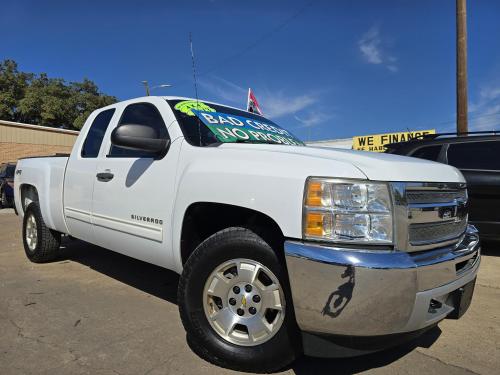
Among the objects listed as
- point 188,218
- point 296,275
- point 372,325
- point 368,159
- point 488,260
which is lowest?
point 488,260

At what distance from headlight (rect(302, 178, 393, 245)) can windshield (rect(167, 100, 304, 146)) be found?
1.16 m

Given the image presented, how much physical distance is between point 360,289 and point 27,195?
17.0ft

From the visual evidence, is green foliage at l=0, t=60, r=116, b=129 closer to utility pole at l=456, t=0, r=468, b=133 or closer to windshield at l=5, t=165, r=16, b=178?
windshield at l=5, t=165, r=16, b=178

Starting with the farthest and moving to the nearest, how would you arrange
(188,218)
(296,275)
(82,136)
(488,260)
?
(488,260) → (82,136) → (188,218) → (296,275)

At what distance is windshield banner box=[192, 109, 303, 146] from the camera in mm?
3528

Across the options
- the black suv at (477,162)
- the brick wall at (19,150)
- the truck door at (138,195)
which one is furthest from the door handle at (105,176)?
the brick wall at (19,150)

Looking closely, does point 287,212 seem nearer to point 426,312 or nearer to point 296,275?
point 296,275

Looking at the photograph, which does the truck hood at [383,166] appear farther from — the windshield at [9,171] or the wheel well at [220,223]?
the windshield at [9,171]

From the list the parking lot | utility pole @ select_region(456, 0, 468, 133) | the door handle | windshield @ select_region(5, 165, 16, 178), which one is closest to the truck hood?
the parking lot

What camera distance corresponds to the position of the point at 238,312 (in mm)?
2773

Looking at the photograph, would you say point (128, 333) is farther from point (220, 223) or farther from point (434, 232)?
point (434, 232)

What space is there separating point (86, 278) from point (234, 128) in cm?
259

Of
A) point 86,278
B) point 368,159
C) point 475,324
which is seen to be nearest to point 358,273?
point 368,159

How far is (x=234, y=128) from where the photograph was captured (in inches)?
145
